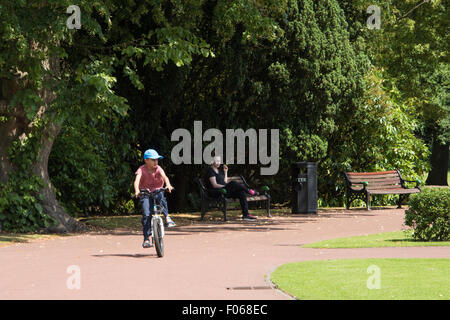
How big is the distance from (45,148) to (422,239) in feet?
25.0

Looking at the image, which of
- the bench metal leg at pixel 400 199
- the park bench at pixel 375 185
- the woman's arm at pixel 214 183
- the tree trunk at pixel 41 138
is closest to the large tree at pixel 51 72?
the tree trunk at pixel 41 138

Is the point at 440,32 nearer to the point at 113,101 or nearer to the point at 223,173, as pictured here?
the point at 223,173

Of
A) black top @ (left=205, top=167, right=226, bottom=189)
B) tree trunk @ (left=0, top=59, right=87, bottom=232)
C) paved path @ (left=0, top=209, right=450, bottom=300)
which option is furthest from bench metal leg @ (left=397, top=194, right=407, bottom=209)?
tree trunk @ (left=0, top=59, right=87, bottom=232)

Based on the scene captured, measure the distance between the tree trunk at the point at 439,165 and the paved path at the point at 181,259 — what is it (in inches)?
1058

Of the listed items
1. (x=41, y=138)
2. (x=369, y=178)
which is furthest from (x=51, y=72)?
(x=369, y=178)

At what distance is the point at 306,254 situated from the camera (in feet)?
40.5

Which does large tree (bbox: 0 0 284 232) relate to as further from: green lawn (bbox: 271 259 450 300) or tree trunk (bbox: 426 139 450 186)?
tree trunk (bbox: 426 139 450 186)

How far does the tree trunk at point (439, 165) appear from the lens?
44.5 meters

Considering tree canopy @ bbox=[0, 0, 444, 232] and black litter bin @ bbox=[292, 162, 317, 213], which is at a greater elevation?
tree canopy @ bbox=[0, 0, 444, 232]

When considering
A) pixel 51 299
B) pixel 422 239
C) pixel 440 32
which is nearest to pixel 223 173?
pixel 422 239

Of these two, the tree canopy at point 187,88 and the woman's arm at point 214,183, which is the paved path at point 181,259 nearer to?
the woman's arm at point 214,183

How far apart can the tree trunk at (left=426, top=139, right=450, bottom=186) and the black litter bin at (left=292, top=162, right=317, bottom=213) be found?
76.9 feet

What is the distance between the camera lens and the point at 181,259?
38.7 ft

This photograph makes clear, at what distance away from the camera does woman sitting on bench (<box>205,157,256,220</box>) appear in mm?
19870
